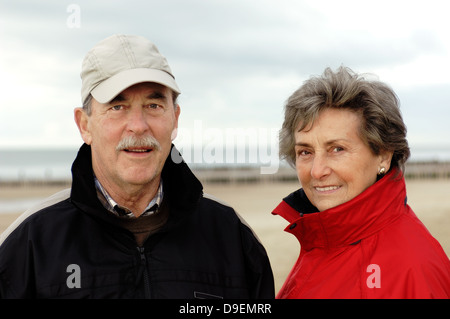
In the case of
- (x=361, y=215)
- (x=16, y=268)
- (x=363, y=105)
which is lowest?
(x=16, y=268)

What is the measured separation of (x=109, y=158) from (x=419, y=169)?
98.8ft

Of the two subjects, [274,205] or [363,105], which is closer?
[363,105]

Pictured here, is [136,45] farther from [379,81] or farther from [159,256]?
[379,81]

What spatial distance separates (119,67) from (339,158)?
58.5 inches

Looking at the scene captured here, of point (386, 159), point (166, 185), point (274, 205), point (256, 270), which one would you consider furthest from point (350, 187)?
point (274, 205)

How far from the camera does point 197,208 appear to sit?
Answer: 3.16 m

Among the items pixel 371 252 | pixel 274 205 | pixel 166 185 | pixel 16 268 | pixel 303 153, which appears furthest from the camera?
pixel 274 205

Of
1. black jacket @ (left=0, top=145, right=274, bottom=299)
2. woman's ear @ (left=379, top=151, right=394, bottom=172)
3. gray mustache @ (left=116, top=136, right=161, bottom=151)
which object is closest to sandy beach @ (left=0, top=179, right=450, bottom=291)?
woman's ear @ (left=379, top=151, right=394, bottom=172)

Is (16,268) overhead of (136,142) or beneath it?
beneath

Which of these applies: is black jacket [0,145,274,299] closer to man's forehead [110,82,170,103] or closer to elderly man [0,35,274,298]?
elderly man [0,35,274,298]

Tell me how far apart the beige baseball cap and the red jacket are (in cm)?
133

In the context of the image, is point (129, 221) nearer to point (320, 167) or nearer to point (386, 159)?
point (320, 167)

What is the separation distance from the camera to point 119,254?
9.19 feet
